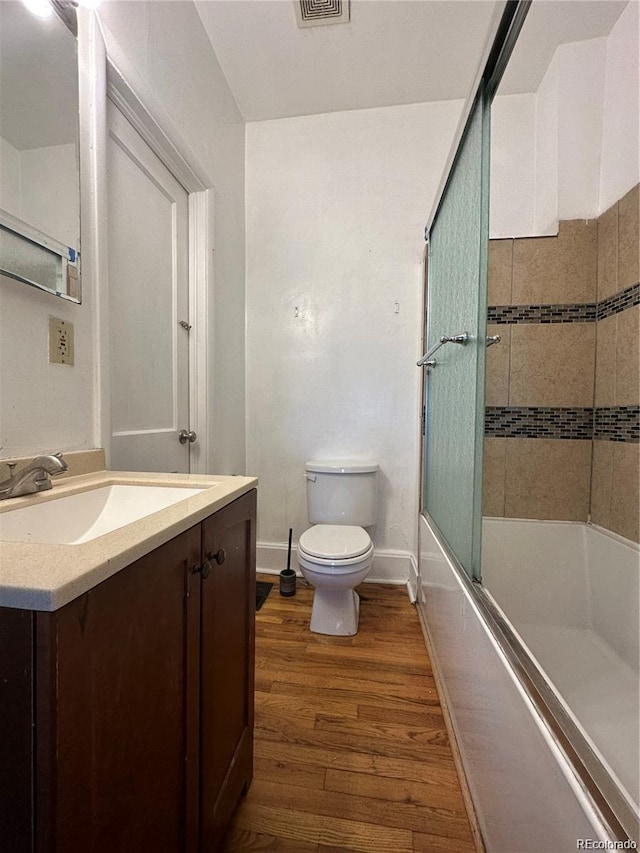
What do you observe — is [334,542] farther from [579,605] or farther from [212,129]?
[212,129]

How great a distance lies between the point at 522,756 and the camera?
65 centimetres

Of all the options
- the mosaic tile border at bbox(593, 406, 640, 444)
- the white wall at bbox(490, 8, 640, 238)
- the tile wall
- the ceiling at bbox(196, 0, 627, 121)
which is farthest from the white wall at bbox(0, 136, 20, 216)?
the mosaic tile border at bbox(593, 406, 640, 444)

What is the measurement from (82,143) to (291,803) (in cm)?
180

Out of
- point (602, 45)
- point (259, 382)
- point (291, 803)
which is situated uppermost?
point (602, 45)

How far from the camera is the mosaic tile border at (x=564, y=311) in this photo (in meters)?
1.49

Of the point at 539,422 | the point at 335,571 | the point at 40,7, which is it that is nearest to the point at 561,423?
the point at 539,422

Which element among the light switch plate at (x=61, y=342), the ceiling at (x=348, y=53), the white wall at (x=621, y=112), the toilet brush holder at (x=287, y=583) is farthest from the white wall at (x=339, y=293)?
the light switch plate at (x=61, y=342)

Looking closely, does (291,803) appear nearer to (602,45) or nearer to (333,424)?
(333,424)

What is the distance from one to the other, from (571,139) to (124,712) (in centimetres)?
241

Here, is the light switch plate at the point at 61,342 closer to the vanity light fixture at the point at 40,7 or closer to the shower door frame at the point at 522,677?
the vanity light fixture at the point at 40,7

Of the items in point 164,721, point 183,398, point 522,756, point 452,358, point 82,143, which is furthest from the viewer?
point 183,398

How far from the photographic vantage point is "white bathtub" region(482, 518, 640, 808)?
1.11 meters

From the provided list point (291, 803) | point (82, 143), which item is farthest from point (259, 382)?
point (291, 803)

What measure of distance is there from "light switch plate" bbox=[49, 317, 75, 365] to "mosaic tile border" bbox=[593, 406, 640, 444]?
1896mm
